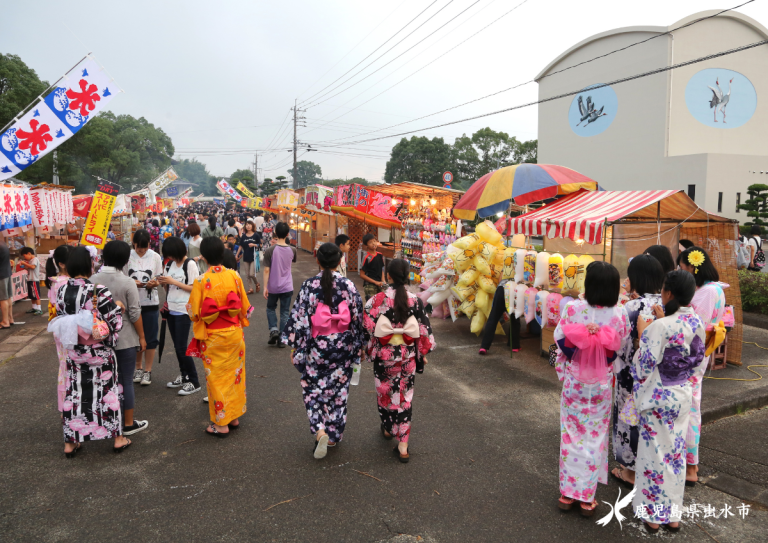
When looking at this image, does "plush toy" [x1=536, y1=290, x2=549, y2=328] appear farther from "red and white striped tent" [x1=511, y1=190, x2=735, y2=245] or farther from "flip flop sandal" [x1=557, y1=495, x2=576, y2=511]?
"flip flop sandal" [x1=557, y1=495, x2=576, y2=511]

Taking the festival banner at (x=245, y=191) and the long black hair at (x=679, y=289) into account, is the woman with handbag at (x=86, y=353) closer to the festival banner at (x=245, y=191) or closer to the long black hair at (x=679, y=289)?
the long black hair at (x=679, y=289)

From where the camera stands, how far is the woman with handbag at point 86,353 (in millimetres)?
3500

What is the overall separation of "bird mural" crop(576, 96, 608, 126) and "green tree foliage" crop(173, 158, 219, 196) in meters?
90.9

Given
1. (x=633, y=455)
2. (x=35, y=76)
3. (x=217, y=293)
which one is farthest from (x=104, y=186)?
(x=35, y=76)

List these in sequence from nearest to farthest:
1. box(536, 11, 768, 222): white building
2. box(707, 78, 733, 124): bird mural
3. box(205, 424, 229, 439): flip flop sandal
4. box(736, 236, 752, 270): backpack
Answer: box(205, 424, 229, 439): flip flop sandal → box(736, 236, 752, 270): backpack → box(536, 11, 768, 222): white building → box(707, 78, 733, 124): bird mural

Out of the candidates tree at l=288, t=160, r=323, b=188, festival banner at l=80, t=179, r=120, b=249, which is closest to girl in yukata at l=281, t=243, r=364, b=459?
festival banner at l=80, t=179, r=120, b=249

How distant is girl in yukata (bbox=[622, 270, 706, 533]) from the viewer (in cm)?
279

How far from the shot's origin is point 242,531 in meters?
2.82

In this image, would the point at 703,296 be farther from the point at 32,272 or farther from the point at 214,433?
the point at 32,272

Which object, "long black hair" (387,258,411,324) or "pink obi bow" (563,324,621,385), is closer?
"pink obi bow" (563,324,621,385)

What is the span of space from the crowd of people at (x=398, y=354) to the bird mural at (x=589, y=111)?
27.6 meters

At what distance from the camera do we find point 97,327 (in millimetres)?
3484

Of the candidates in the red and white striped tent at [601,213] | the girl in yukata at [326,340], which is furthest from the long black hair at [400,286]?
the red and white striped tent at [601,213]

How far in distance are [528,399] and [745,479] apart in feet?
6.46
